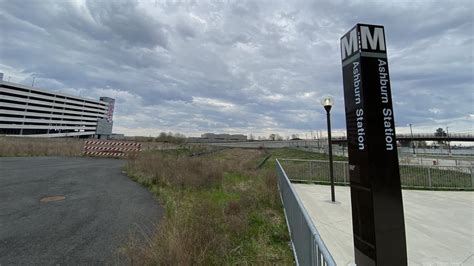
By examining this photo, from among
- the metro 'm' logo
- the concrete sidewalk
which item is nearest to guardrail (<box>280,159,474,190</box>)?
the concrete sidewalk

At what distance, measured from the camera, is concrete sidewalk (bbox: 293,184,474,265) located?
173 inches

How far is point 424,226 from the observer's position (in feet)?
19.7

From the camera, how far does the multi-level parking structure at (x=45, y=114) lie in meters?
89.2

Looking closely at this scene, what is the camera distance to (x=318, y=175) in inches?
524

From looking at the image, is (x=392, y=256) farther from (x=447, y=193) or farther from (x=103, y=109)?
(x=103, y=109)

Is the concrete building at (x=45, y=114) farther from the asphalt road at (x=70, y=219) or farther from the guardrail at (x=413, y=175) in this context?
the guardrail at (x=413, y=175)

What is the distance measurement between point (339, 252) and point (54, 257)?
536cm

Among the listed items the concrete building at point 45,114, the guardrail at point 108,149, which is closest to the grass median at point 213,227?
the guardrail at point 108,149

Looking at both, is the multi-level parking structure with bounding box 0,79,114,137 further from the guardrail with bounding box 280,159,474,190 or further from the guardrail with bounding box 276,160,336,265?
the guardrail with bounding box 276,160,336,265

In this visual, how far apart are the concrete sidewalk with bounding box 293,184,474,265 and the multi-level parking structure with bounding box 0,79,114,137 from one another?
107 meters

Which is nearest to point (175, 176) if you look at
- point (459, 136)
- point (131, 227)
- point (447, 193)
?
point (131, 227)

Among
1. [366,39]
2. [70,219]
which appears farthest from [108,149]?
[366,39]

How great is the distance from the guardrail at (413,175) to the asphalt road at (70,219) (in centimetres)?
906

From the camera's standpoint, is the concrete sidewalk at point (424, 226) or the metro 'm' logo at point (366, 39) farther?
the concrete sidewalk at point (424, 226)
